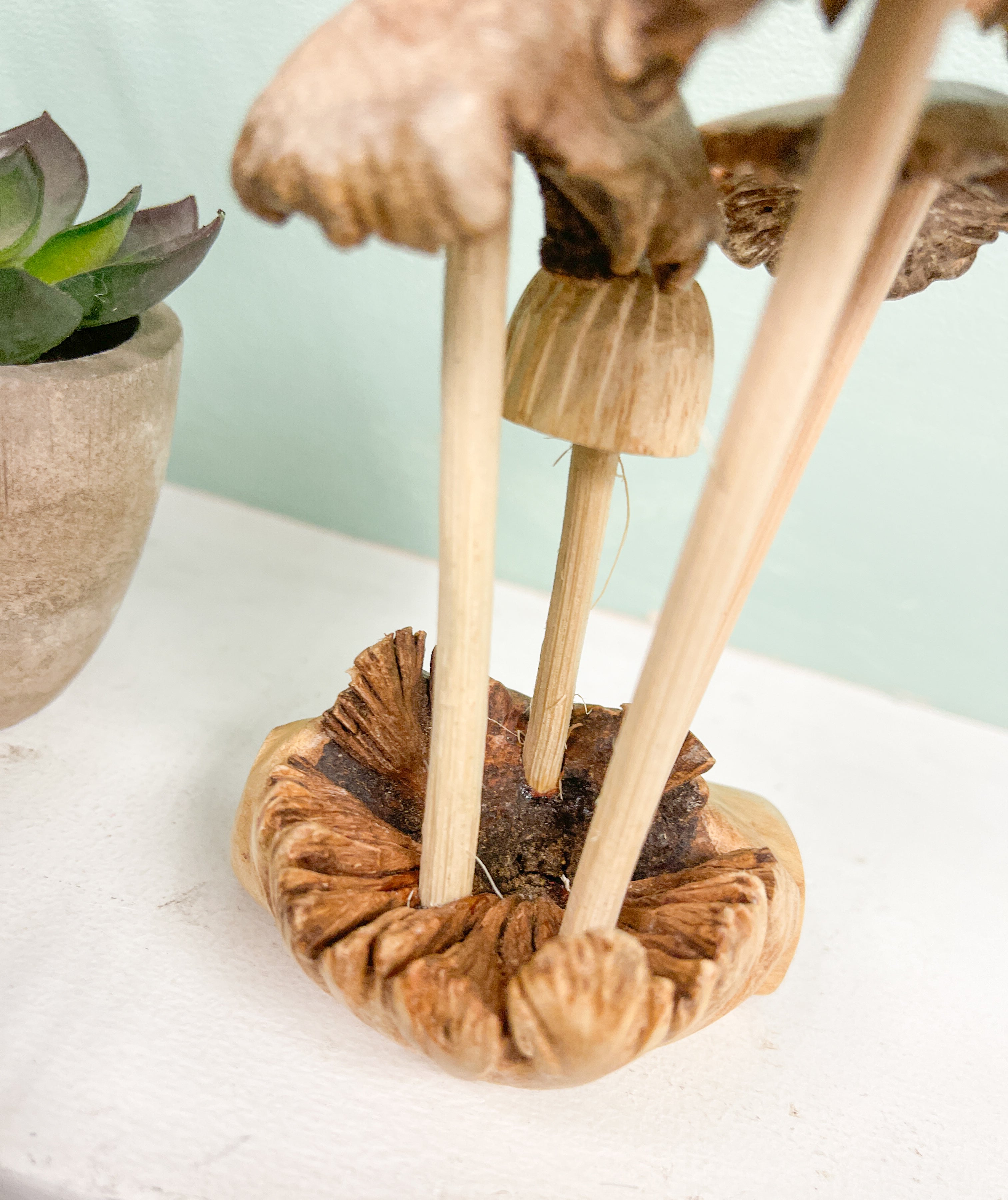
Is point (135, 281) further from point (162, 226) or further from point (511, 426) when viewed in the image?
point (511, 426)

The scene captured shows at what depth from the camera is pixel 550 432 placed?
13.6 inches

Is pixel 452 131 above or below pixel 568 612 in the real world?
above

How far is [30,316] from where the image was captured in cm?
41

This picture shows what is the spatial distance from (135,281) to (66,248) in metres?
0.04

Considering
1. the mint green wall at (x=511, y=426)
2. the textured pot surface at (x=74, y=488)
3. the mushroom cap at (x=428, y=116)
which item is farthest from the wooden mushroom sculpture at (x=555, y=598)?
the mint green wall at (x=511, y=426)

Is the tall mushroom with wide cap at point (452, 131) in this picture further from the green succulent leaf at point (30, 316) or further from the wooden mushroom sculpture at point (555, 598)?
the green succulent leaf at point (30, 316)

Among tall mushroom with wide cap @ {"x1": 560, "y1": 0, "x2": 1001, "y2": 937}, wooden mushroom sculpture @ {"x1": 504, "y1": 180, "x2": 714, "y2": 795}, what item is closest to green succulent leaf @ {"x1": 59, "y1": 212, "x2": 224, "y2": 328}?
wooden mushroom sculpture @ {"x1": 504, "y1": 180, "x2": 714, "y2": 795}

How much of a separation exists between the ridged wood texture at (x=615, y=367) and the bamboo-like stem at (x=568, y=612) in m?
0.04

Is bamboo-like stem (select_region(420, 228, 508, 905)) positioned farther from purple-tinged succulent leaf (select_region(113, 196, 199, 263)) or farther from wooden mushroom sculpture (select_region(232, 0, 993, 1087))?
purple-tinged succulent leaf (select_region(113, 196, 199, 263))

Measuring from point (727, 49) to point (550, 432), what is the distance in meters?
0.40

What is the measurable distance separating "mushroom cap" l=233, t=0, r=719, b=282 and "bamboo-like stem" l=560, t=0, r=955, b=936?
0.05 metres

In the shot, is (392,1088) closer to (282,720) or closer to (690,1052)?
(690,1052)

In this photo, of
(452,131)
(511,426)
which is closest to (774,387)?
(452,131)

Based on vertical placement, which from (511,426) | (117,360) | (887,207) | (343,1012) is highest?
(887,207)
